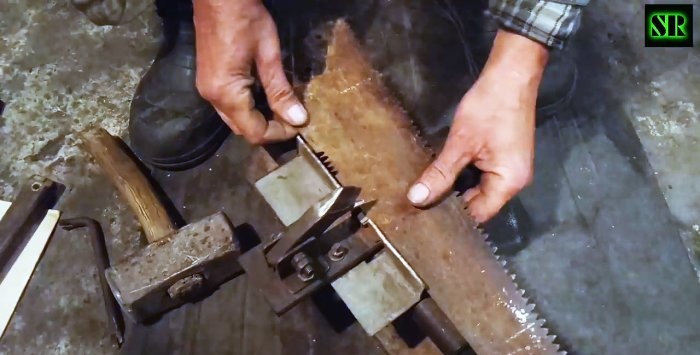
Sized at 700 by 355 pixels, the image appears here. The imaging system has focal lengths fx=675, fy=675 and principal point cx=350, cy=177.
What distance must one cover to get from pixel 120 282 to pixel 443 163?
65 cm

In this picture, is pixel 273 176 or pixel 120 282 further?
pixel 120 282

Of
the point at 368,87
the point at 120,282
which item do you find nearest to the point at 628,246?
the point at 368,87

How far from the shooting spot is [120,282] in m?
1.29

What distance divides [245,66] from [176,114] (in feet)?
1.30

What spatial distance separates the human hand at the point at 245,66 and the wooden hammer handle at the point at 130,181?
319 mm

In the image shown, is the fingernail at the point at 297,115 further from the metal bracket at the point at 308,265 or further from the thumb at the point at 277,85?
the metal bracket at the point at 308,265

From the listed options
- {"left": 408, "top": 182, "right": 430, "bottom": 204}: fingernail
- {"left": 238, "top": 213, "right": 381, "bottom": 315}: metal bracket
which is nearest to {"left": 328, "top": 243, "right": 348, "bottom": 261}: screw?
{"left": 238, "top": 213, "right": 381, "bottom": 315}: metal bracket

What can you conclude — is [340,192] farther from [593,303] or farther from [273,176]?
A: [593,303]

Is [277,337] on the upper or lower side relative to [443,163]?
lower

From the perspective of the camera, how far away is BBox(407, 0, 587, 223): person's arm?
121 cm

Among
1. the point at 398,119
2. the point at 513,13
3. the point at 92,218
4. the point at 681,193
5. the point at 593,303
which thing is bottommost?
the point at 92,218

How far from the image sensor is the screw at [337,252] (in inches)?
42.6

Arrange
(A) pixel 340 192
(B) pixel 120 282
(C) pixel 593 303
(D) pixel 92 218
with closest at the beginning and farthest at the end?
1. (A) pixel 340 192
2. (B) pixel 120 282
3. (C) pixel 593 303
4. (D) pixel 92 218

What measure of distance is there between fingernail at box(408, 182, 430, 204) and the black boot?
2.10 feet
